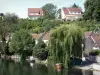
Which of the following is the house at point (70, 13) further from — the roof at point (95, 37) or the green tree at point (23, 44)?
the green tree at point (23, 44)

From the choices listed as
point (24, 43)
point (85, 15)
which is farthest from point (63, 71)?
point (85, 15)

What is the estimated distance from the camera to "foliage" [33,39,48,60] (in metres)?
55.8

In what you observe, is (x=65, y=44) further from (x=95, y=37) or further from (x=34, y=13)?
(x=34, y=13)

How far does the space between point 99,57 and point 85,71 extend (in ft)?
25.6

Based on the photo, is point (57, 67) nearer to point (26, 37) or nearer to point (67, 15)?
point (26, 37)

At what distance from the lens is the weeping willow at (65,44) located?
1794 inches

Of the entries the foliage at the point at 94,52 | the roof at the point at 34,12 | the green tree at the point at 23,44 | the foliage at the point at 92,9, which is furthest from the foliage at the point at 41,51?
the roof at the point at 34,12

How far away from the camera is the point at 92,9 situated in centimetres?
7375

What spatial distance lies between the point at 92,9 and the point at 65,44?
3007cm

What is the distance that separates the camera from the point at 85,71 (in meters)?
43.2

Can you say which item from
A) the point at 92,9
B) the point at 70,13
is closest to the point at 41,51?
the point at 92,9

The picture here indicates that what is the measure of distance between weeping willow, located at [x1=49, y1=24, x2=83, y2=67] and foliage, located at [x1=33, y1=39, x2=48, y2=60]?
367 inches

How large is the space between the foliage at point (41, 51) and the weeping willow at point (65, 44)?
9.32m

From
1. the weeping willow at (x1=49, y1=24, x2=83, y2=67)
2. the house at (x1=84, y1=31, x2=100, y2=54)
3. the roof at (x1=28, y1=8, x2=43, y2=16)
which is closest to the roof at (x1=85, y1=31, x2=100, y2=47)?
the house at (x1=84, y1=31, x2=100, y2=54)
